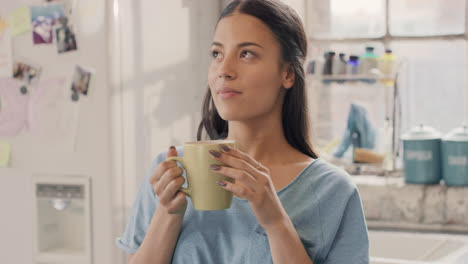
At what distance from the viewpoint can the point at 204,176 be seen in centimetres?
93

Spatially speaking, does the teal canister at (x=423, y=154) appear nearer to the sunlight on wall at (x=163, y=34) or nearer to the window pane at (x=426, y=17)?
the window pane at (x=426, y=17)

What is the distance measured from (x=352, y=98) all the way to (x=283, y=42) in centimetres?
163

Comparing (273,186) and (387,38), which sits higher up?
(387,38)

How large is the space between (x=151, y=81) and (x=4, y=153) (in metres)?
0.50

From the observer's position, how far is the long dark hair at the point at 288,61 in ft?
3.59

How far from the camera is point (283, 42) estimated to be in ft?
3.62

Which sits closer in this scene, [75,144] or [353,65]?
[75,144]

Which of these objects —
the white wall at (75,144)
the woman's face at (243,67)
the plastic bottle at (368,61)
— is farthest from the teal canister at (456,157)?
the woman's face at (243,67)

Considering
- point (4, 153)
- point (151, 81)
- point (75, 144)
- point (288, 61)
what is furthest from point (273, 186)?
point (4, 153)

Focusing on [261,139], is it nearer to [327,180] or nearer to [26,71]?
[327,180]

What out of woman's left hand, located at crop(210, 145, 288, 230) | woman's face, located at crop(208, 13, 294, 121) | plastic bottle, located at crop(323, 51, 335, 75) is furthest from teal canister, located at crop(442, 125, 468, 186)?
woman's left hand, located at crop(210, 145, 288, 230)

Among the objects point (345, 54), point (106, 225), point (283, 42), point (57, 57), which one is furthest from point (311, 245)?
point (345, 54)

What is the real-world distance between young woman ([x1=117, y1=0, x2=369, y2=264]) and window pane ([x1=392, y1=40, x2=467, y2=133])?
5.00 feet

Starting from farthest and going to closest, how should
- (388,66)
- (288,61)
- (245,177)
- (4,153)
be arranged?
(388,66) < (4,153) < (288,61) < (245,177)
